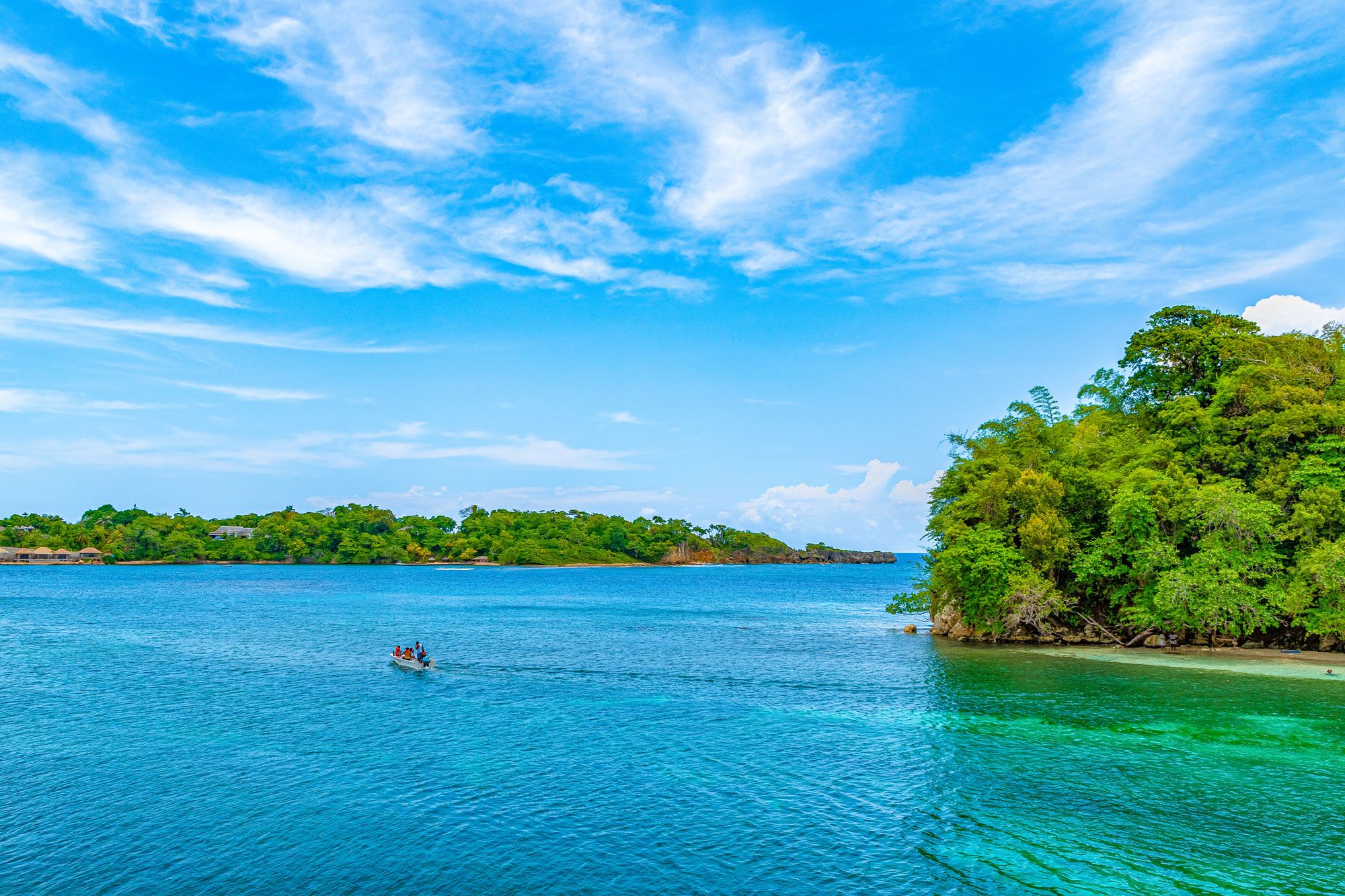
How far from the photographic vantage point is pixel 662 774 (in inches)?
1246

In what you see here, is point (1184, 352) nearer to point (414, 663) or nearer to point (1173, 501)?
point (1173, 501)

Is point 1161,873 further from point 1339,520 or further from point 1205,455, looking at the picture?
point 1205,455

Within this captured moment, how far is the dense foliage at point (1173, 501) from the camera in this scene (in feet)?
181

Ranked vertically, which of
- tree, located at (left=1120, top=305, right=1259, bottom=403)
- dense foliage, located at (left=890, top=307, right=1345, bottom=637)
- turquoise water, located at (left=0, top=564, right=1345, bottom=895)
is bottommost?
turquoise water, located at (left=0, top=564, right=1345, bottom=895)

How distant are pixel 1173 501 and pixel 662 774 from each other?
47.5 meters

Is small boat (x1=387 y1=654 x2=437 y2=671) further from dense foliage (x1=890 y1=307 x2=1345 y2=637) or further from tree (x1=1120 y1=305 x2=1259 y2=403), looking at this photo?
tree (x1=1120 y1=305 x2=1259 y2=403)

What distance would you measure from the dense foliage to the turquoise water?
6886 mm

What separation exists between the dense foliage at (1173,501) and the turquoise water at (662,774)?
689cm

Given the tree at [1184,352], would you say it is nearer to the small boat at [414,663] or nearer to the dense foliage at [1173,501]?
the dense foliage at [1173,501]

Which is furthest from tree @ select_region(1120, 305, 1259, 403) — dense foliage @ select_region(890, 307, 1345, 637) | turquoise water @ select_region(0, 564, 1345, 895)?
turquoise water @ select_region(0, 564, 1345, 895)

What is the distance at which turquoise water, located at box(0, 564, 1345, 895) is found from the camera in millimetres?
22688

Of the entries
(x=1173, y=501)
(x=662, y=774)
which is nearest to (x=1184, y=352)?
(x=1173, y=501)

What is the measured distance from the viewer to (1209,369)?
66625mm

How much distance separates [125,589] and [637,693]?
135497 mm
